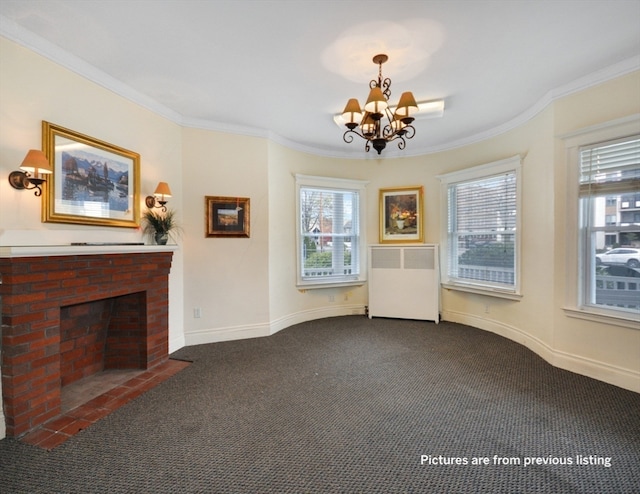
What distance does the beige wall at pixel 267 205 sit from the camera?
2281mm

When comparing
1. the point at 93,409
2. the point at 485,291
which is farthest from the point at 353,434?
the point at 485,291

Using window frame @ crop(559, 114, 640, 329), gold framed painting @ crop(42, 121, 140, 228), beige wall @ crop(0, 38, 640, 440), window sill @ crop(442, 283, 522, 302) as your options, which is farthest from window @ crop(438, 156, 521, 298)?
gold framed painting @ crop(42, 121, 140, 228)

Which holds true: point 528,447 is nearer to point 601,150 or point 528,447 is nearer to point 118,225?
point 601,150

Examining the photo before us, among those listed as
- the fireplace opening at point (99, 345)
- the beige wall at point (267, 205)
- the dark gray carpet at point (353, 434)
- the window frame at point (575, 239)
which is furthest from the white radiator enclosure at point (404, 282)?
the fireplace opening at point (99, 345)

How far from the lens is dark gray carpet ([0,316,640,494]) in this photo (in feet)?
5.41

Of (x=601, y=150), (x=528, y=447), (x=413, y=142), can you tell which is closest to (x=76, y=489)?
(x=528, y=447)

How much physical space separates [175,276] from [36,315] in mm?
1469

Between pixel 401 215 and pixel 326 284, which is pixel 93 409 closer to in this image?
pixel 326 284

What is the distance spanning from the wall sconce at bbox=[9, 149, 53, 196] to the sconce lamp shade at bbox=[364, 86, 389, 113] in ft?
7.20

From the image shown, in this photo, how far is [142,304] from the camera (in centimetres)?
305

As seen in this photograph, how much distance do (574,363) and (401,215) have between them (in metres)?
2.78

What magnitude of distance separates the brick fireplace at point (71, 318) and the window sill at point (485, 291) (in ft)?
12.2

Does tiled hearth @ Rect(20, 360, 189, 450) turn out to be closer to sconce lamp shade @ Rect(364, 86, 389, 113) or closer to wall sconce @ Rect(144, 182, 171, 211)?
wall sconce @ Rect(144, 182, 171, 211)

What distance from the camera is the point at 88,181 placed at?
8.56ft
